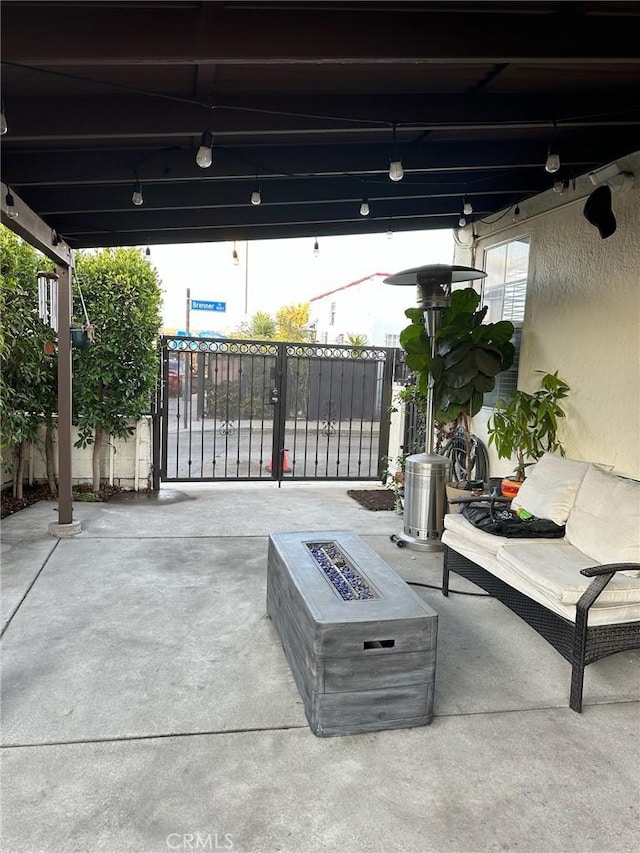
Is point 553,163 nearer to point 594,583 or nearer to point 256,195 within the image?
point 256,195

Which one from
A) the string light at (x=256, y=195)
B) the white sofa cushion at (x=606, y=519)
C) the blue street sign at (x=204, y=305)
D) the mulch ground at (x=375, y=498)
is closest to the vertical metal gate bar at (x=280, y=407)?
the mulch ground at (x=375, y=498)

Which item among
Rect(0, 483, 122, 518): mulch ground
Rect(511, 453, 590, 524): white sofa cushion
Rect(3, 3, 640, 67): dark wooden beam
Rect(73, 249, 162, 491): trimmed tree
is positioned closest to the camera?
Rect(3, 3, 640, 67): dark wooden beam

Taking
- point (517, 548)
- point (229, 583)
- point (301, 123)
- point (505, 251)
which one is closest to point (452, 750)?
point (517, 548)

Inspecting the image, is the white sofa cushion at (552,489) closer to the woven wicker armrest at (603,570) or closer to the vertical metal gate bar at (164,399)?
the woven wicker armrest at (603,570)

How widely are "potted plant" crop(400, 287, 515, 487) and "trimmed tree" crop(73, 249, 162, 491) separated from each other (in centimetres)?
268

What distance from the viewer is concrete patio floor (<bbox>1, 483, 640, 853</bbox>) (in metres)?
1.76

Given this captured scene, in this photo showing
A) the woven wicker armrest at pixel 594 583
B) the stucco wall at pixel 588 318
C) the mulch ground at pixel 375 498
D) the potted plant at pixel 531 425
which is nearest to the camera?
the woven wicker armrest at pixel 594 583

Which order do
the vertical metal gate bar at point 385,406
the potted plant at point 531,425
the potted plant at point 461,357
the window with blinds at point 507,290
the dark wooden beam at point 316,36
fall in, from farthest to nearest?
the vertical metal gate bar at point 385,406 → the window with blinds at point 507,290 → the potted plant at point 461,357 → the potted plant at point 531,425 → the dark wooden beam at point 316,36

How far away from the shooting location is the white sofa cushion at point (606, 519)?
2811 mm

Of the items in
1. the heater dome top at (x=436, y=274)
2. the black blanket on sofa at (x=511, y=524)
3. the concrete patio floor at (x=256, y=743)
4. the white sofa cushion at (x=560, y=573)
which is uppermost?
the heater dome top at (x=436, y=274)

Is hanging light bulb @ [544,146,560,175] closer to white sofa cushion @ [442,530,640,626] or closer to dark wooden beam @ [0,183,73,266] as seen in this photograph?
white sofa cushion @ [442,530,640,626]

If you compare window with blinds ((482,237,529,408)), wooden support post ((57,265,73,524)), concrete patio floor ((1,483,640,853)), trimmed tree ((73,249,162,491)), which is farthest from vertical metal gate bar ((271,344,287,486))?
concrete patio floor ((1,483,640,853))

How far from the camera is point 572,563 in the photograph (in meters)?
2.85

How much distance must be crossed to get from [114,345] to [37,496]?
1700 millimetres
